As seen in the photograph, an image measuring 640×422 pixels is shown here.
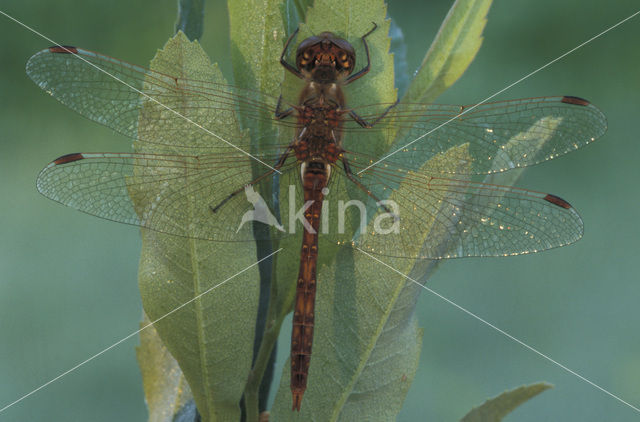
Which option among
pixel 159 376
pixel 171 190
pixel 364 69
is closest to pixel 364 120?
Result: pixel 364 69

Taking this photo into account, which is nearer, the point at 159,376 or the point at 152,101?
the point at 152,101

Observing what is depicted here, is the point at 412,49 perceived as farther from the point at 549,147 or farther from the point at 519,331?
the point at 549,147

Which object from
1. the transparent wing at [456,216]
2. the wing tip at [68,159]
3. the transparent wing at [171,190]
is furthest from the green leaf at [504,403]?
the wing tip at [68,159]

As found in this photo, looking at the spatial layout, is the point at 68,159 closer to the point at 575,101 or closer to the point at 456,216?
the point at 456,216

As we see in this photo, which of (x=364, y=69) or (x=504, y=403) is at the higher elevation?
(x=364, y=69)

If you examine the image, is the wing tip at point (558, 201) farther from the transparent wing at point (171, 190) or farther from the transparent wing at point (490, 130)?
the transparent wing at point (171, 190)
